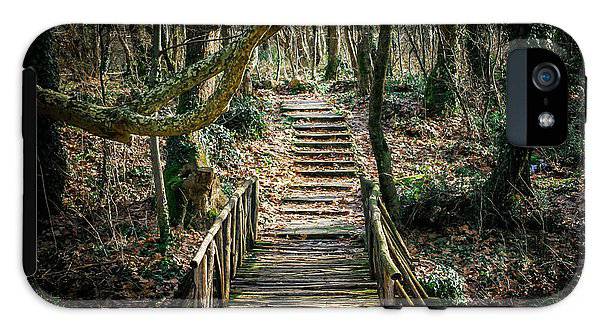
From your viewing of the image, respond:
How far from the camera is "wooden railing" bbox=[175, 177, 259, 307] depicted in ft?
15.7

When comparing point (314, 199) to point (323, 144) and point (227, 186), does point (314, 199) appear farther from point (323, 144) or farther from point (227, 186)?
point (227, 186)

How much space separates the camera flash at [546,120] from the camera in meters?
4.75

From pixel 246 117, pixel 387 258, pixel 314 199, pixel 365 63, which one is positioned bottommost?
pixel 387 258

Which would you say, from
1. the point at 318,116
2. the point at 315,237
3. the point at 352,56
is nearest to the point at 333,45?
the point at 352,56

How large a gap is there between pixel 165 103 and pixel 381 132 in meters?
1.11

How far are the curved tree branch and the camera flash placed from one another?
1.40 metres

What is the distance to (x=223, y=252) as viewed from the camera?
4887 millimetres

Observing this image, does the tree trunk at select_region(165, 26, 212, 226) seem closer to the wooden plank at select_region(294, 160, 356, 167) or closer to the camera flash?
the wooden plank at select_region(294, 160, 356, 167)

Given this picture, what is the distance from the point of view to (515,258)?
15.8 ft

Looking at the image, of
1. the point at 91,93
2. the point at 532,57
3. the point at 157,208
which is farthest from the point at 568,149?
the point at 91,93

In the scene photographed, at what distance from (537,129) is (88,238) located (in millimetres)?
2317

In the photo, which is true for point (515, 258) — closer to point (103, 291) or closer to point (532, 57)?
point (532, 57)

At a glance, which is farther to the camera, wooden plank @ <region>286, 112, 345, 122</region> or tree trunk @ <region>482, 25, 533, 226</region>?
wooden plank @ <region>286, 112, 345, 122</region>

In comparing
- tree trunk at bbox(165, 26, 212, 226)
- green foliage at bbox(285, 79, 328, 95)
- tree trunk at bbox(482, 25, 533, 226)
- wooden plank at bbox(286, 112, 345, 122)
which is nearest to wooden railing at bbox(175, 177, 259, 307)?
tree trunk at bbox(165, 26, 212, 226)
